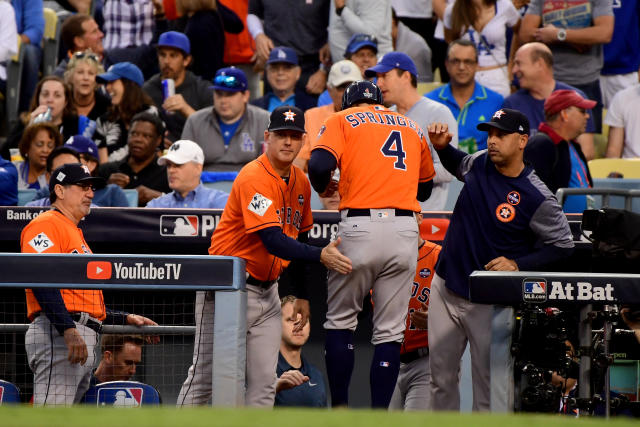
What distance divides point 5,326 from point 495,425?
13.6 feet

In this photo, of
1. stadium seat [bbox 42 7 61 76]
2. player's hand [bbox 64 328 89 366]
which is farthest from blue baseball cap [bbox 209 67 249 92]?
stadium seat [bbox 42 7 61 76]

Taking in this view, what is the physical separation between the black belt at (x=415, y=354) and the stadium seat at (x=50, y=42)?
22.9 feet

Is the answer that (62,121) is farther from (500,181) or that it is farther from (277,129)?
(500,181)

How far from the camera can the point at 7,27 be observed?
10891 mm

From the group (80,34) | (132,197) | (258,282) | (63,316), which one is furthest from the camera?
(80,34)

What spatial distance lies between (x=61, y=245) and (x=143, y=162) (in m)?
2.74

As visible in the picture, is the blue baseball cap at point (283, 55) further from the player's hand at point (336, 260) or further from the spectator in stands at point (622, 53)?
the player's hand at point (336, 260)

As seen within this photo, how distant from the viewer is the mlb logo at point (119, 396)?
5402 millimetres

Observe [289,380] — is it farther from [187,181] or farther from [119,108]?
[119,108]

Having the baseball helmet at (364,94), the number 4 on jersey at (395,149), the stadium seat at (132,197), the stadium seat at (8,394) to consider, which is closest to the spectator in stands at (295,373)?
the number 4 on jersey at (395,149)

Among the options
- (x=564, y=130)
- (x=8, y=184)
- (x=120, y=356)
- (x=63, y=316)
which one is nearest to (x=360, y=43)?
(x=564, y=130)

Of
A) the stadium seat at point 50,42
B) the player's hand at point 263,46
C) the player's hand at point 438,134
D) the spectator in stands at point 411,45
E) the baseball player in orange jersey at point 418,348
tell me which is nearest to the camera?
the player's hand at point 438,134

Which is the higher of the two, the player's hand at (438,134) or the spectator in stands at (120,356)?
Answer: the player's hand at (438,134)

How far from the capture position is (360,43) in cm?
984
